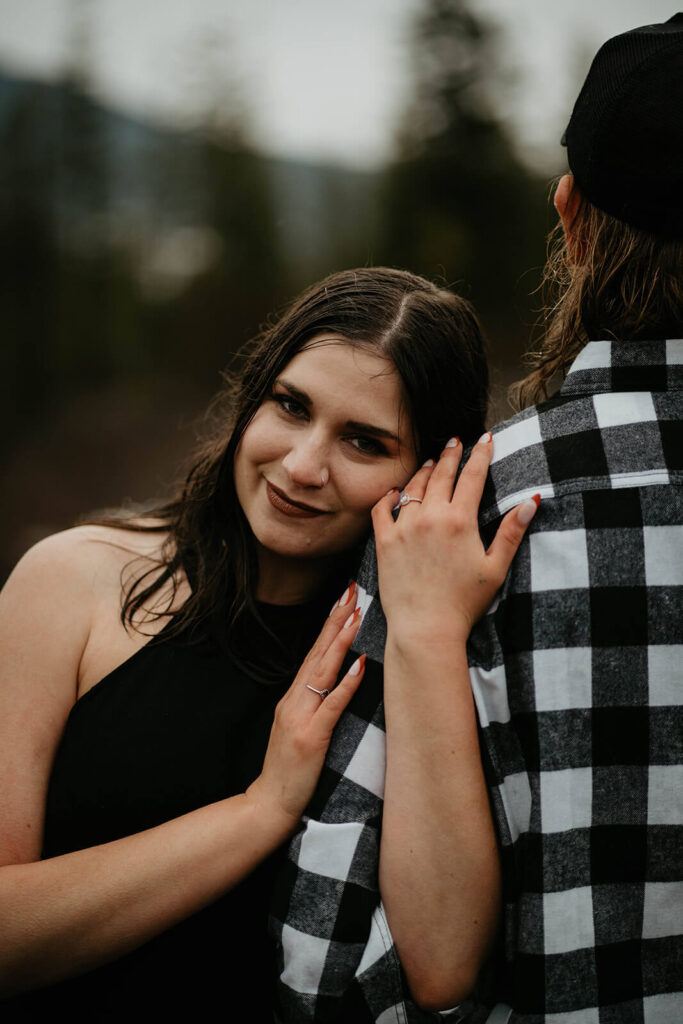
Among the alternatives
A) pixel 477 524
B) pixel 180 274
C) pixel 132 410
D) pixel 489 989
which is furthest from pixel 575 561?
pixel 180 274

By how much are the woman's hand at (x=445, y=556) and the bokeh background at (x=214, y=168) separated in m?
12.8

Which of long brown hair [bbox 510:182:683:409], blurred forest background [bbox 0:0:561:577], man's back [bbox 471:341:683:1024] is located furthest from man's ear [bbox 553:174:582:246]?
blurred forest background [bbox 0:0:561:577]

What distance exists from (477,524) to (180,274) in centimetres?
1545

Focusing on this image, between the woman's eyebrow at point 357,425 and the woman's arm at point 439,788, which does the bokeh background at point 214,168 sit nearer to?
the woman's eyebrow at point 357,425

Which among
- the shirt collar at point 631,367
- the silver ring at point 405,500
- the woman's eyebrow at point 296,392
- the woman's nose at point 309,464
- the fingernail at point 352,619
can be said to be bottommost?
the fingernail at point 352,619

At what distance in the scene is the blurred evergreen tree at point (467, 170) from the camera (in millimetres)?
15344

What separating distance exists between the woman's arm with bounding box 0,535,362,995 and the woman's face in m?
0.25

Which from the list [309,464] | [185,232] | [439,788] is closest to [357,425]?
[309,464]

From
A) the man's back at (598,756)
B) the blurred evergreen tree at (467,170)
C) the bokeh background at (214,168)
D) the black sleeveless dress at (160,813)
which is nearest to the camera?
the man's back at (598,756)

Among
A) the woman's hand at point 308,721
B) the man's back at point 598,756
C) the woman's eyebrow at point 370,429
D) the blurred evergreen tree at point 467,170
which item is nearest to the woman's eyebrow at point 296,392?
the woman's eyebrow at point 370,429

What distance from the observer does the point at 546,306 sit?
1.80 meters

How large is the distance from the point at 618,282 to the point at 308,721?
0.98 meters

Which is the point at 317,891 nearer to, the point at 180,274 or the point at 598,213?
the point at 598,213

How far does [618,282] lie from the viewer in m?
1.44
